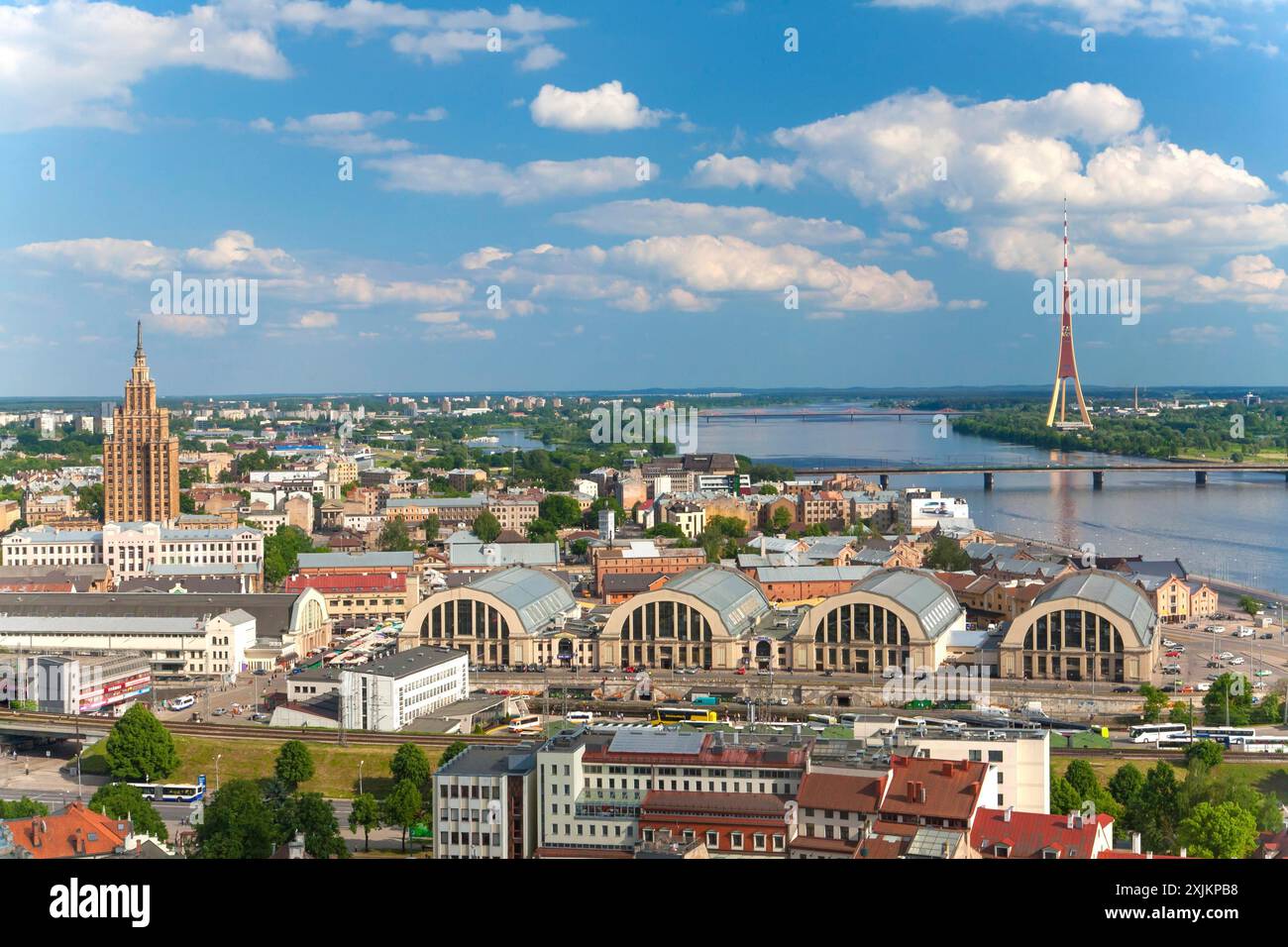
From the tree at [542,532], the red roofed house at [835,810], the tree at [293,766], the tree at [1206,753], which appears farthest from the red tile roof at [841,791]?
the tree at [542,532]

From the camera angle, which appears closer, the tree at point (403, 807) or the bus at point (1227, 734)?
the tree at point (403, 807)

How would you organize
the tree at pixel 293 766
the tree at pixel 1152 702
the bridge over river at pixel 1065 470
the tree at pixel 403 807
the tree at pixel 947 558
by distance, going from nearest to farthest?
the tree at pixel 403 807 < the tree at pixel 293 766 < the tree at pixel 1152 702 < the tree at pixel 947 558 < the bridge over river at pixel 1065 470

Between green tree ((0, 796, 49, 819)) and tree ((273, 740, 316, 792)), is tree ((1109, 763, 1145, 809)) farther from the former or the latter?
green tree ((0, 796, 49, 819))

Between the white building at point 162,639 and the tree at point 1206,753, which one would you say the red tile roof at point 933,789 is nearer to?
the tree at point 1206,753

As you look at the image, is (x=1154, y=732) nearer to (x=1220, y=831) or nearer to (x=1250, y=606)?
(x=1220, y=831)

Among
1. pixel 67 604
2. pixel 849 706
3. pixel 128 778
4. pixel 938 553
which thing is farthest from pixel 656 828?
pixel 938 553

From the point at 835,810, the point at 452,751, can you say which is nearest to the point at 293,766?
the point at 452,751
